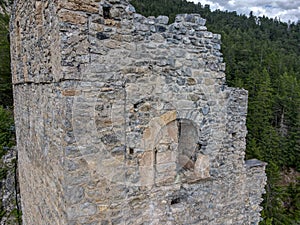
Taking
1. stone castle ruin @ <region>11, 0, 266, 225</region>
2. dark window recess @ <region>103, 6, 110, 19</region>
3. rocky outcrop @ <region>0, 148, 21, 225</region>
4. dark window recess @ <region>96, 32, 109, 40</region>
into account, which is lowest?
rocky outcrop @ <region>0, 148, 21, 225</region>

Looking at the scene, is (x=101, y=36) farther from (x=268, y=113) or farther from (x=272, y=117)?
(x=272, y=117)

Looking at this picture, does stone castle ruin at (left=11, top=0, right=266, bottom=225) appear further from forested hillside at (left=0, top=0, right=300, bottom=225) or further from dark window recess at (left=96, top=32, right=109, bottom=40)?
forested hillside at (left=0, top=0, right=300, bottom=225)

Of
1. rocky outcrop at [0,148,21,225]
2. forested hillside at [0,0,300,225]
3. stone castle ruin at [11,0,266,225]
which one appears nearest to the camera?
stone castle ruin at [11,0,266,225]

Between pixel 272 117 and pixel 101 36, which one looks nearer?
pixel 101 36

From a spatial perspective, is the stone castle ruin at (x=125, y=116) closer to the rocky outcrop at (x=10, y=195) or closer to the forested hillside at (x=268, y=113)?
the rocky outcrop at (x=10, y=195)

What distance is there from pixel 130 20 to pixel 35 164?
280 cm

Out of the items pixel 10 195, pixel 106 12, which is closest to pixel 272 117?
pixel 10 195

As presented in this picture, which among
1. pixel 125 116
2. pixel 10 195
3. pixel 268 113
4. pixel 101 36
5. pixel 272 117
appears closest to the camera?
pixel 101 36

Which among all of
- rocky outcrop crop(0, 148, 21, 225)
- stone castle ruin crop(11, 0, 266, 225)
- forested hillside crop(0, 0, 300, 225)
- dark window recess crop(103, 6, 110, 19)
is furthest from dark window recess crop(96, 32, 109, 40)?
forested hillside crop(0, 0, 300, 225)

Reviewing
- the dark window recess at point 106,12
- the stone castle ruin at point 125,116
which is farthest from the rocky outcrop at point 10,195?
the dark window recess at point 106,12

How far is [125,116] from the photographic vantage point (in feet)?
10.4

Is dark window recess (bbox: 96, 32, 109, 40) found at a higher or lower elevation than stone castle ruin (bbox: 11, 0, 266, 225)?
higher

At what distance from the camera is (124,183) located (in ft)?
10.6

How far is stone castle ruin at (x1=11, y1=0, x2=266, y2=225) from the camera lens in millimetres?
2863
